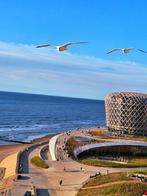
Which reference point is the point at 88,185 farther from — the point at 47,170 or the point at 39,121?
the point at 39,121

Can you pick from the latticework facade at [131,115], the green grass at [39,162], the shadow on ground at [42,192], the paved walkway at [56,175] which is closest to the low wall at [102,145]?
the paved walkway at [56,175]

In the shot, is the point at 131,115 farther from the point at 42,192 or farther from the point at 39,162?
the point at 42,192

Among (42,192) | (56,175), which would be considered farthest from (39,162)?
(42,192)

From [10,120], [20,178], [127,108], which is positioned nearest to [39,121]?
[10,120]

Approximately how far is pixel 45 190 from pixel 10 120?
102183mm

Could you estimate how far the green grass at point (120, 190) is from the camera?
45.3 metres

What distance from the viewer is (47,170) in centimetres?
5747

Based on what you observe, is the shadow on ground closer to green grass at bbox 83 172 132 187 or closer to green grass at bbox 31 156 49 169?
green grass at bbox 83 172 132 187

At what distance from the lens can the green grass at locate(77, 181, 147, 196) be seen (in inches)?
1785

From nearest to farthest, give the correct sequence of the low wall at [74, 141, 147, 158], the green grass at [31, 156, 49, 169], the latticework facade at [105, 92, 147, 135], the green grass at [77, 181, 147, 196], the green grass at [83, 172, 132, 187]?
the green grass at [77, 181, 147, 196] < the green grass at [83, 172, 132, 187] < the green grass at [31, 156, 49, 169] < the low wall at [74, 141, 147, 158] < the latticework facade at [105, 92, 147, 135]

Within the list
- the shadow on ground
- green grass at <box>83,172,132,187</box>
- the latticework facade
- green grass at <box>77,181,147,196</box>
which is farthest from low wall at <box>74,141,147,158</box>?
green grass at <box>77,181,147,196</box>

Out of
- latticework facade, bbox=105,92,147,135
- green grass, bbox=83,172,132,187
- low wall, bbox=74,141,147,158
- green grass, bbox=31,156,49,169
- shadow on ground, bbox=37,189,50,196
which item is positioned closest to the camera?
shadow on ground, bbox=37,189,50,196

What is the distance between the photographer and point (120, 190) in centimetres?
4591

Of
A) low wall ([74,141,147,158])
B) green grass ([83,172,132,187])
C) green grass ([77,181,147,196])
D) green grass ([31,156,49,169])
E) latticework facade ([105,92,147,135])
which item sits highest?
latticework facade ([105,92,147,135])
